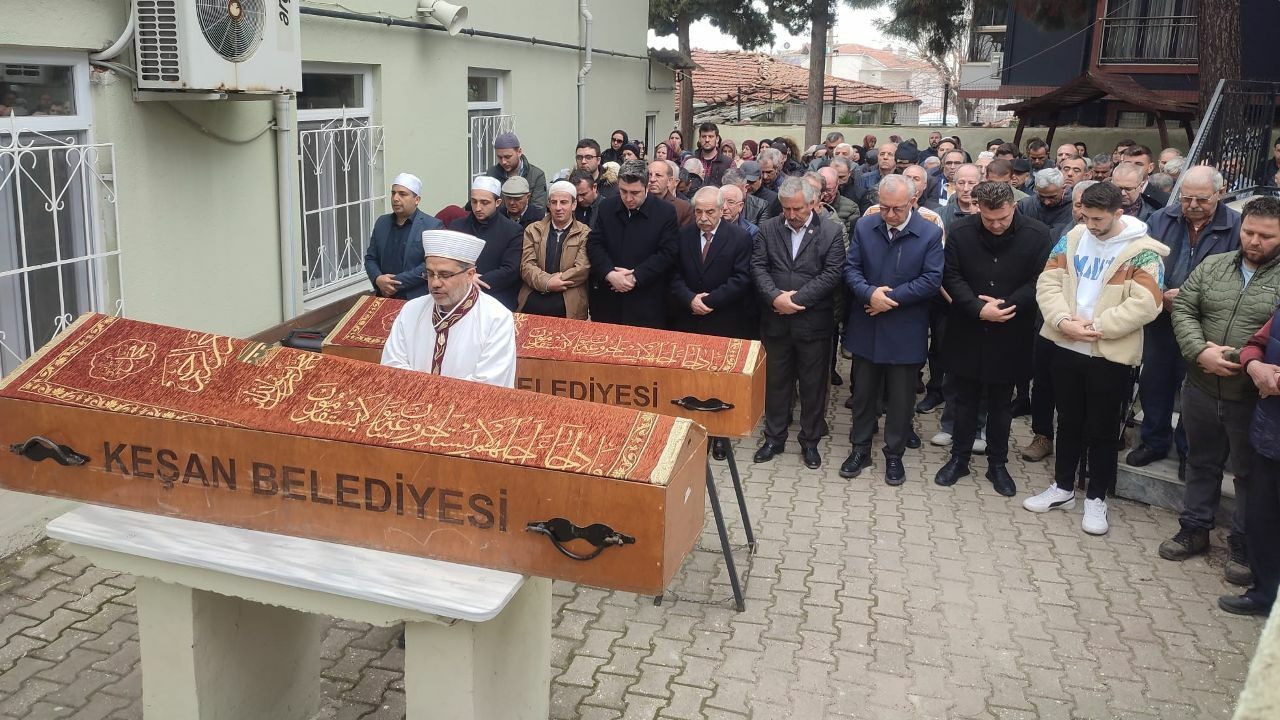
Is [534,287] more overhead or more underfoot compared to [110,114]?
more underfoot

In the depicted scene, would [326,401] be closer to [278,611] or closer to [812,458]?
[278,611]

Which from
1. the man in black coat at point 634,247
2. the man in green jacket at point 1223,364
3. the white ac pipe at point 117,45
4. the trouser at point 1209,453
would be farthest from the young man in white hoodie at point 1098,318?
the white ac pipe at point 117,45

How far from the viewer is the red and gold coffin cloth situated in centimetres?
311

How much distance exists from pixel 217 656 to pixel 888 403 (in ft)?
14.6

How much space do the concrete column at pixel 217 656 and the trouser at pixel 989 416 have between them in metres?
4.23

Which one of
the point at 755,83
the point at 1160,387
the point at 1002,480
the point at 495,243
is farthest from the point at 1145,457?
the point at 755,83

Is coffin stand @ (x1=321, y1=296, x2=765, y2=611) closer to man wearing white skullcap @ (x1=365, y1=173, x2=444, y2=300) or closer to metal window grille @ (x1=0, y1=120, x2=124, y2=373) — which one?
man wearing white skullcap @ (x1=365, y1=173, x2=444, y2=300)

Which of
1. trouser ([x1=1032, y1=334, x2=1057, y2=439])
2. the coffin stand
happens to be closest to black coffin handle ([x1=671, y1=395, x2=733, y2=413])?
the coffin stand

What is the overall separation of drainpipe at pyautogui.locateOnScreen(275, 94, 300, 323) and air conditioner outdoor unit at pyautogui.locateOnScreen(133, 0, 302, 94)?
952 mm

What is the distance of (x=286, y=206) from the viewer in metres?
6.95

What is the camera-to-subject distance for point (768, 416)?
7.17 m

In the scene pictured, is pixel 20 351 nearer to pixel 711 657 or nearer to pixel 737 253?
pixel 711 657

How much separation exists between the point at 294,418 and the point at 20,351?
2669 mm

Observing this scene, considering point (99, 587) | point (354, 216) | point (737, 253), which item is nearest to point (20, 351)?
point (99, 587)
